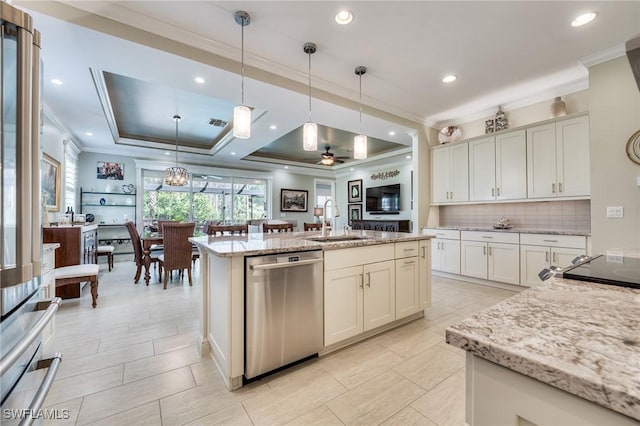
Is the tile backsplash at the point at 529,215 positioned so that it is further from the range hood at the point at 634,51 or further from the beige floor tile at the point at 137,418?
the beige floor tile at the point at 137,418

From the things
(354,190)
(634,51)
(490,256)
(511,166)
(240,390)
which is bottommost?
(240,390)

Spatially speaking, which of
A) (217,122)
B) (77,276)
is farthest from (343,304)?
(217,122)

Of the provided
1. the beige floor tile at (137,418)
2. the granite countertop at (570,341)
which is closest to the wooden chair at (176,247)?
the beige floor tile at (137,418)

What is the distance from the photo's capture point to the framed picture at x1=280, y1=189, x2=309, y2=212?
8.74 meters

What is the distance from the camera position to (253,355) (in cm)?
171

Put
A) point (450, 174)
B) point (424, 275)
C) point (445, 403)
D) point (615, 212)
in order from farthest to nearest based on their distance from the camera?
point (450, 174) → point (424, 275) → point (615, 212) → point (445, 403)

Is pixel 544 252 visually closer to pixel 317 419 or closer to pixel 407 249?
pixel 407 249

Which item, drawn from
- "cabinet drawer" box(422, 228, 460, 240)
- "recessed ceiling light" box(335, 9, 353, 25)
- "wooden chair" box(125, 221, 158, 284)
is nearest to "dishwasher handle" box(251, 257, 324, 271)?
"recessed ceiling light" box(335, 9, 353, 25)

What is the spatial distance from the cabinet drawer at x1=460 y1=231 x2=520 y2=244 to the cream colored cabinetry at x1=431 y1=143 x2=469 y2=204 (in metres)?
0.63

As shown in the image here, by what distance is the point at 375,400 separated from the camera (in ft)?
5.22

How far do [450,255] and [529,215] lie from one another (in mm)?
1287

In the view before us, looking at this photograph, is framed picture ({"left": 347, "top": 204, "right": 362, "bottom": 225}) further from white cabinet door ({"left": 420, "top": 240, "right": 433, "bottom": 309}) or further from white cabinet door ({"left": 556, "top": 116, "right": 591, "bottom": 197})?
white cabinet door ({"left": 420, "top": 240, "right": 433, "bottom": 309})

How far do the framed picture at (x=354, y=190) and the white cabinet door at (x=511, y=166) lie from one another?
492 centimetres

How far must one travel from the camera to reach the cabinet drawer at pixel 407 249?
2.53 metres
